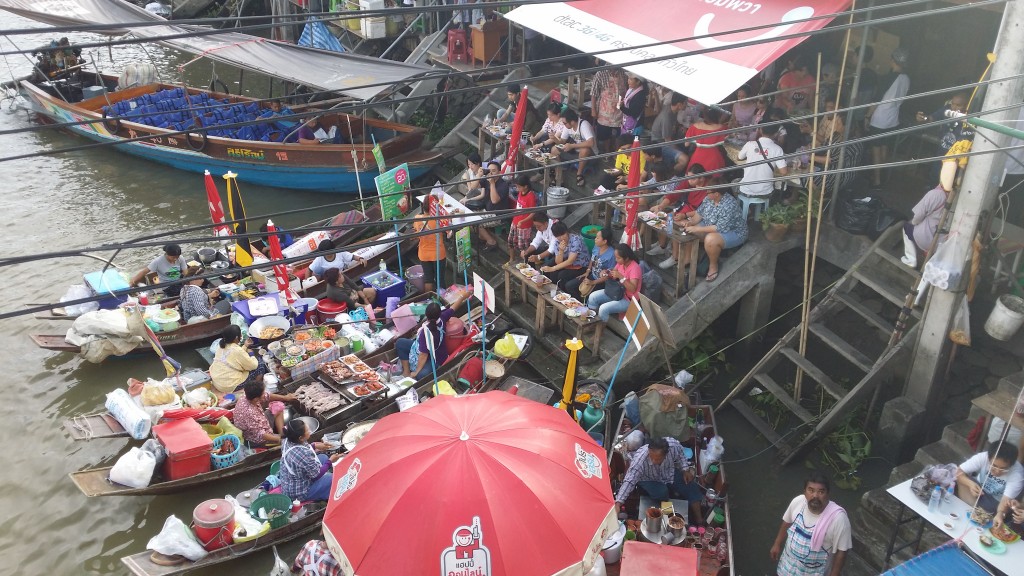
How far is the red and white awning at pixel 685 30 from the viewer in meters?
8.28

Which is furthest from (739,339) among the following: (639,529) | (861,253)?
(639,529)

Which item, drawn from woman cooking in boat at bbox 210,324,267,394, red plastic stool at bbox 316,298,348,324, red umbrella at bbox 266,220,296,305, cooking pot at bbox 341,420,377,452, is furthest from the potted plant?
woman cooking in boat at bbox 210,324,267,394

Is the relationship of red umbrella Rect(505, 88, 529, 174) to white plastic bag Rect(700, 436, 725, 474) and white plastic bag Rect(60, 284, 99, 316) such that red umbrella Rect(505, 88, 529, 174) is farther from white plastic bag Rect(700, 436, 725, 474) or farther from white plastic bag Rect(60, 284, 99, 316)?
white plastic bag Rect(60, 284, 99, 316)

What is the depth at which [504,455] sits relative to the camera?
591 cm

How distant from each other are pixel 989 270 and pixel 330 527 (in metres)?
7.87

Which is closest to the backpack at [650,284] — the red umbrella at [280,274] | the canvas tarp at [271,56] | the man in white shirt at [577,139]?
the man in white shirt at [577,139]

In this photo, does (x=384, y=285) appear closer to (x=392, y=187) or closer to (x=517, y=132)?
(x=392, y=187)

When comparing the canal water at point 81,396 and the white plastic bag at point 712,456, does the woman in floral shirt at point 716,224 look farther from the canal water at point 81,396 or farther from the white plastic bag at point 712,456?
the white plastic bag at point 712,456

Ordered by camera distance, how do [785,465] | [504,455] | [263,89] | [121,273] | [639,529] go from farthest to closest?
[263,89] → [121,273] → [785,465] → [639,529] → [504,455]

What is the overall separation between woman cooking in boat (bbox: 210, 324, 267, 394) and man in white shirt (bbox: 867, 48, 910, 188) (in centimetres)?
A: 854

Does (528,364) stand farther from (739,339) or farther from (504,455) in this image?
(504,455)

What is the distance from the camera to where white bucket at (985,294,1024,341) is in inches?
→ 303

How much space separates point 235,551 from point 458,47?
11.1 metres

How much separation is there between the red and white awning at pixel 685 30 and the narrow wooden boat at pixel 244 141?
4.71m
